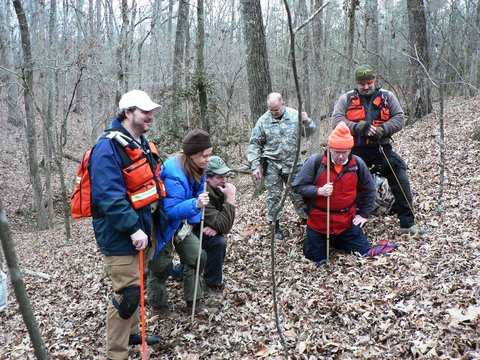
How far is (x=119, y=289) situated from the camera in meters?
3.73

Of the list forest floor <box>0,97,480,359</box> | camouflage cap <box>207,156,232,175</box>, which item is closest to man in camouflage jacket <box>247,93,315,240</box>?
forest floor <box>0,97,480,359</box>

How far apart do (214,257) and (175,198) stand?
3.78ft

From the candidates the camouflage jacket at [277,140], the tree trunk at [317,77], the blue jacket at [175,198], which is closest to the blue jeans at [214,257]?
the blue jacket at [175,198]

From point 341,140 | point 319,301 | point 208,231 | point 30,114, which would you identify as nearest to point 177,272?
point 208,231

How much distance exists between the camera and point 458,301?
3941 mm

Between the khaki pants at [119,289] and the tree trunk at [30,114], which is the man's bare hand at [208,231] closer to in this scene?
the khaki pants at [119,289]

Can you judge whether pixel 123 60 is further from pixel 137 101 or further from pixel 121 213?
pixel 121 213

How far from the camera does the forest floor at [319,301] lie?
3.81 metres

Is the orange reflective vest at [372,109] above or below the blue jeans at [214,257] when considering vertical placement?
above

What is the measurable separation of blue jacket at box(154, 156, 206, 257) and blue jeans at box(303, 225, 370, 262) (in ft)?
6.51

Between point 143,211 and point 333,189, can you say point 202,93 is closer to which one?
point 333,189

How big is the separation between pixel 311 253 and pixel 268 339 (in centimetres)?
176

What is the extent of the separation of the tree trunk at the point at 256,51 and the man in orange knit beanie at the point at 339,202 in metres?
3.21

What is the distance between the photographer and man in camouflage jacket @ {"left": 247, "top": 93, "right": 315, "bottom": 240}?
6250 mm
